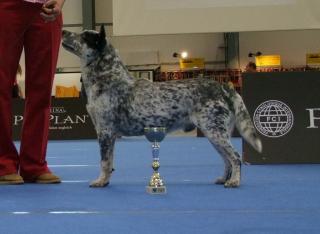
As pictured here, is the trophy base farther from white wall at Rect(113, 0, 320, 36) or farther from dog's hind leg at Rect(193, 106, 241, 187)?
white wall at Rect(113, 0, 320, 36)

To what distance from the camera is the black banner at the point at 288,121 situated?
441cm

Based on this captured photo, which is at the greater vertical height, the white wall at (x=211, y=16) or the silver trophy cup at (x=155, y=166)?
the white wall at (x=211, y=16)

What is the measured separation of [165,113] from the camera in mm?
3203

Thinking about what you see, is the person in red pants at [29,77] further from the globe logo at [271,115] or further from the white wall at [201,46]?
the white wall at [201,46]

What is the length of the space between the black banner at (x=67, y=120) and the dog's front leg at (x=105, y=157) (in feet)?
17.7

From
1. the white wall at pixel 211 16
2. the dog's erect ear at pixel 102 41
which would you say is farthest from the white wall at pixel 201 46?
the dog's erect ear at pixel 102 41

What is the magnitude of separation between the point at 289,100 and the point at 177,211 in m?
2.44

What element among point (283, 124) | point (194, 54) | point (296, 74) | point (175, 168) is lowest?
point (175, 168)

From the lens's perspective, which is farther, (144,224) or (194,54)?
(194,54)

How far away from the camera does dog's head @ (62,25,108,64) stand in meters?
3.35

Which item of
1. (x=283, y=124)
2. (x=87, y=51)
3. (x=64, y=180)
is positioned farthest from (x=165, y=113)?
(x=283, y=124)

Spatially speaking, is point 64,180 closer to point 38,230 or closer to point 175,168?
point 175,168

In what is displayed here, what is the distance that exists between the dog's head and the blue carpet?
0.85 meters

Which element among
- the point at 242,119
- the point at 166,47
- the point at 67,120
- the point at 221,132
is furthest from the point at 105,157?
the point at 166,47
